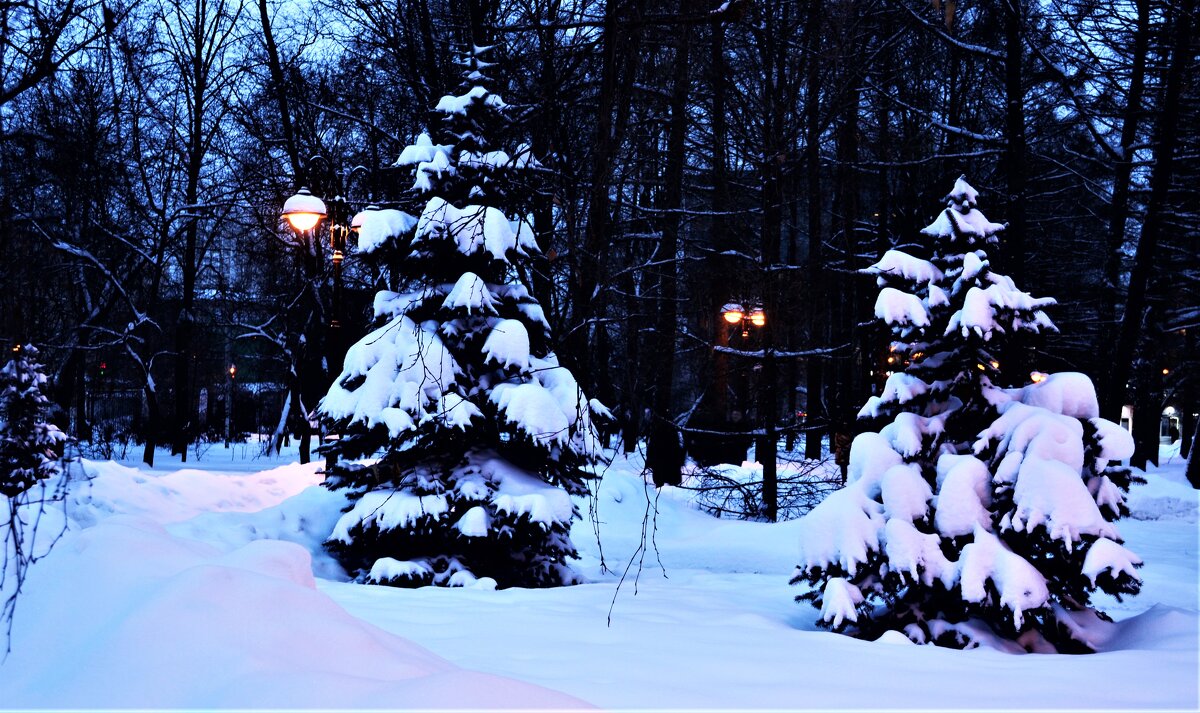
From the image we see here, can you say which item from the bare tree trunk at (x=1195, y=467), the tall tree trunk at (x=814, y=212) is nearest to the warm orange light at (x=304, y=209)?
the tall tree trunk at (x=814, y=212)

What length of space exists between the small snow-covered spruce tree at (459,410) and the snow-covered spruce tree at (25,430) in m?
4.67

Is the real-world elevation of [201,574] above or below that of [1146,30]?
below

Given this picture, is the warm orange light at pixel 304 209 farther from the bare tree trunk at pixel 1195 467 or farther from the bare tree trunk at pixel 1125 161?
the bare tree trunk at pixel 1195 467

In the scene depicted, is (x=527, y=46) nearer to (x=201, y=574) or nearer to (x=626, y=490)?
(x=626, y=490)

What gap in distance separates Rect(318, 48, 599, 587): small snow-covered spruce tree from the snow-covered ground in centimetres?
142

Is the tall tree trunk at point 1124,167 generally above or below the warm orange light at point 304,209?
above

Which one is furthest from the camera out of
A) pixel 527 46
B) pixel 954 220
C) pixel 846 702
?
pixel 527 46

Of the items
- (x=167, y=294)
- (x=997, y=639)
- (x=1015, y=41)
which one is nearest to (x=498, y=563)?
(x=997, y=639)

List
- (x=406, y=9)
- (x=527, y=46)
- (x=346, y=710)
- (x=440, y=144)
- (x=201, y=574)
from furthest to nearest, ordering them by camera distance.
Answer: (x=406, y=9) < (x=527, y=46) < (x=440, y=144) < (x=201, y=574) < (x=346, y=710)

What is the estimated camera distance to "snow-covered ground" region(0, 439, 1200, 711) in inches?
108

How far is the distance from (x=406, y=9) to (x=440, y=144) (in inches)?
334

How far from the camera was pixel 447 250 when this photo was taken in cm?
996

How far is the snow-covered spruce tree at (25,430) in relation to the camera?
11805 mm

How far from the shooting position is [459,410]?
361 inches
